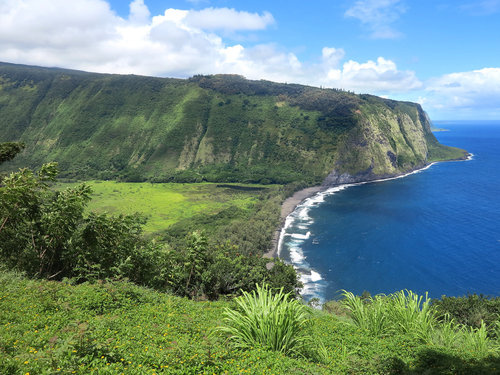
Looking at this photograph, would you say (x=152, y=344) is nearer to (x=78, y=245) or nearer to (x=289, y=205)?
(x=78, y=245)

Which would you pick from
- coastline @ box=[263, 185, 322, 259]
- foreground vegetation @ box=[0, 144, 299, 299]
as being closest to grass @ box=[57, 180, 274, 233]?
coastline @ box=[263, 185, 322, 259]

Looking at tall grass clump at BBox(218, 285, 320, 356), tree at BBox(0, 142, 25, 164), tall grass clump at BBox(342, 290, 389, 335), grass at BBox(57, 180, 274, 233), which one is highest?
tree at BBox(0, 142, 25, 164)

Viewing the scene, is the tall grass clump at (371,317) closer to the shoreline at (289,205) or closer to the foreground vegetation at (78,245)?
the foreground vegetation at (78,245)

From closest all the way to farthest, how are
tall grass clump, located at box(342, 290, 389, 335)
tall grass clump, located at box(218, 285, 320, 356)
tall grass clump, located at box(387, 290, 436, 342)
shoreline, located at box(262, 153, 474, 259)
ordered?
1. tall grass clump, located at box(218, 285, 320, 356)
2. tall grass clump, located at box(387, 290, 436, 342)
3. tall grass clump, located at box(342, 290, 389, 335)
4. shoreline, located at box(262, 153, 474, 259)

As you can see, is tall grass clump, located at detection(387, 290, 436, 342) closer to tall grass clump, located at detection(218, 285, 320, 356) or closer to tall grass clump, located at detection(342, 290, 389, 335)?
tall grass clump, located at detection(342, 290, 389, 335)

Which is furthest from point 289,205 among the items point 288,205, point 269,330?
point 269,330

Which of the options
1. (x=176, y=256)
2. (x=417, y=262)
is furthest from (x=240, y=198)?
(x=176, y=256)
